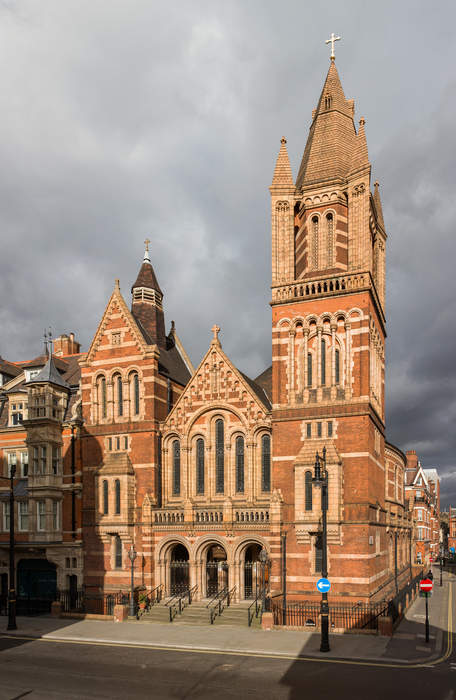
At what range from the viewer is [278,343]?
→ 3384 cm

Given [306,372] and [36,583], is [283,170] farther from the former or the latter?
[36,583]

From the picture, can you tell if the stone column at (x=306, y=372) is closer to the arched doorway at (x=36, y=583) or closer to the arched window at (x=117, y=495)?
the arched window at (x=117, y=495)

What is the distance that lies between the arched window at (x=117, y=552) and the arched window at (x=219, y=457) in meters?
6.71

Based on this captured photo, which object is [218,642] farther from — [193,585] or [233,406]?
[233,406]

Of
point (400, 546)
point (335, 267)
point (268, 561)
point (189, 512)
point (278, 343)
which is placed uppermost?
point (335, 267)

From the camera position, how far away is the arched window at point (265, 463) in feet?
112

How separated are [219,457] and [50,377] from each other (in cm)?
1226

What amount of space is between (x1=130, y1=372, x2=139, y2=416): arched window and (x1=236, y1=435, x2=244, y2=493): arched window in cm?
680

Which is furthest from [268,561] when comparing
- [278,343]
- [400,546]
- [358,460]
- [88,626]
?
[400,546]

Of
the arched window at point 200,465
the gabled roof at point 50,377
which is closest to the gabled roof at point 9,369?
the gabled roof at point 50,377

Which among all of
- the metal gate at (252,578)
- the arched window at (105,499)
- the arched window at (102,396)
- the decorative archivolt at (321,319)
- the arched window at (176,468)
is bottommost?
the metal gate at (252,578)

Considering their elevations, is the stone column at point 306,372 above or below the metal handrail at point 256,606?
above

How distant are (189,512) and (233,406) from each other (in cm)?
662

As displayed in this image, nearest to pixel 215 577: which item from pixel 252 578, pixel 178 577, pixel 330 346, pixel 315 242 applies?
pixel 178 577
